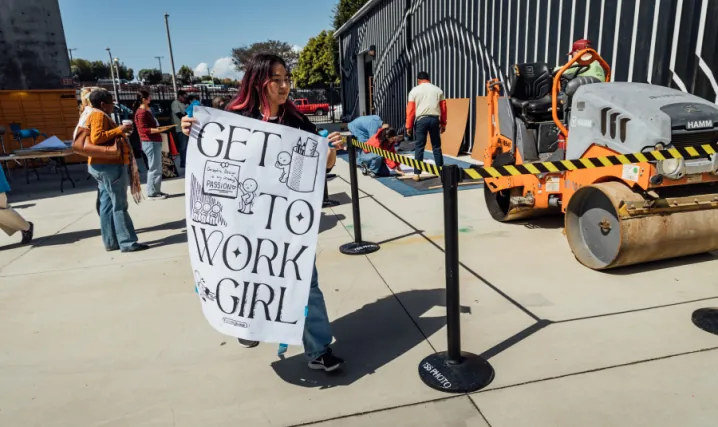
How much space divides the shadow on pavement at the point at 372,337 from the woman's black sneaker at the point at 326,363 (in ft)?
0.19

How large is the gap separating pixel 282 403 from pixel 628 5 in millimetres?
7249

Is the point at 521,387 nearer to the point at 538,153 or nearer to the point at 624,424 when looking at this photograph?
the point at 624,424

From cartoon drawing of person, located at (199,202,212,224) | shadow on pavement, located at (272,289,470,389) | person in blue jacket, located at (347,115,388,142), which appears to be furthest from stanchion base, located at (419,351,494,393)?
person in blue jacket, located at (347,115,388,142)

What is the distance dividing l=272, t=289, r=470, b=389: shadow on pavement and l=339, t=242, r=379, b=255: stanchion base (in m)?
1.12

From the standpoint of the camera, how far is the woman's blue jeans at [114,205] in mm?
5152

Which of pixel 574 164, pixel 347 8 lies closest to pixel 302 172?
pixel 574 164

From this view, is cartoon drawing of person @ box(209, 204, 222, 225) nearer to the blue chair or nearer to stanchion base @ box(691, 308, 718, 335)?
stanchion base @ box(691, 308, 718, 335)

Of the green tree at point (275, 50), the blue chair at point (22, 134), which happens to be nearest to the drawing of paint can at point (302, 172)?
the blue chair at point (22, 134)

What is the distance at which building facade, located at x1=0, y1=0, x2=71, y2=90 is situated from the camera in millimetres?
15164

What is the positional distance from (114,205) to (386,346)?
150 inches

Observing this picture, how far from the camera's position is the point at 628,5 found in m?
6.70

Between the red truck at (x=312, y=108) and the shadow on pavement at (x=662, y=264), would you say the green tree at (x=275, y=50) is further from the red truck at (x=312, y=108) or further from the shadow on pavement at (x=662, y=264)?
the shadow on pavement at (x=662, y=264)

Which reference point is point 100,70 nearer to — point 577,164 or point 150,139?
point 150,139

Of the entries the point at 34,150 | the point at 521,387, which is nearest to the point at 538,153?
the point at 521,387
